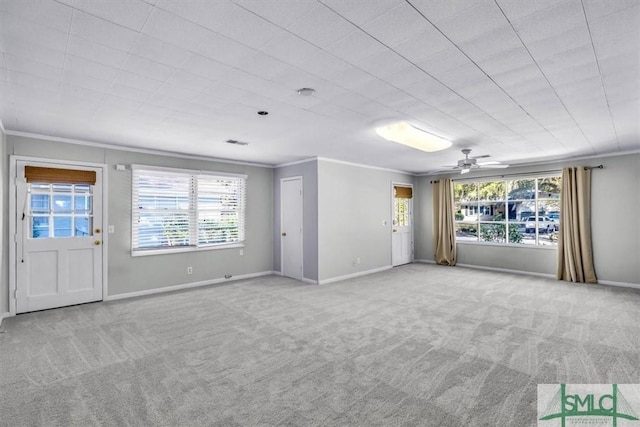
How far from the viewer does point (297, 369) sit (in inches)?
109

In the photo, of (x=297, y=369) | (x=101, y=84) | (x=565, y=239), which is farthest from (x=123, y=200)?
(x=565, y=239)

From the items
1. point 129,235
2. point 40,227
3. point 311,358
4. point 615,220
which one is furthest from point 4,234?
point 615,220

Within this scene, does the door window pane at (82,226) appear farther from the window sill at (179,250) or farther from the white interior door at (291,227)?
the white interior door at (291,227)

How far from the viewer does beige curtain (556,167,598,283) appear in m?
6.05

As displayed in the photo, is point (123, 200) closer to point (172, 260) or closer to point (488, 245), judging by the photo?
point (172, 260)

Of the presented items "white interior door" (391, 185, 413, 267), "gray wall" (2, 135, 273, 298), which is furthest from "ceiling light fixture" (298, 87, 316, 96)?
"white interior door" (391, 185, 413, 267)

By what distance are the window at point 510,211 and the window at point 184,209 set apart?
18.3 feet

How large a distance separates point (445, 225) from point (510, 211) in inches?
57.8

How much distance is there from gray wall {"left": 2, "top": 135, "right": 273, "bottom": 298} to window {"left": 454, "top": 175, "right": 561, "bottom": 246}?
16.9ft

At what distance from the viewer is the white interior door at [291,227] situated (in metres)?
6.49

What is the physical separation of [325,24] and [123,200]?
4.68 meters

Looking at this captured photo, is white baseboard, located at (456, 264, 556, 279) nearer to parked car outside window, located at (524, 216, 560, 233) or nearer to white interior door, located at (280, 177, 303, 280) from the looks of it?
parked car outside window, located at (524, 216, 560, 233)

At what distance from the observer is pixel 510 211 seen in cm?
738

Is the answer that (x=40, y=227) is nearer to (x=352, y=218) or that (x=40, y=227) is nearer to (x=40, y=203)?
(x=40, y=203)
